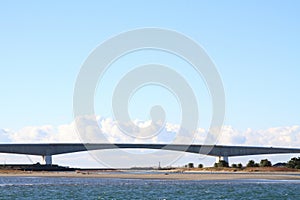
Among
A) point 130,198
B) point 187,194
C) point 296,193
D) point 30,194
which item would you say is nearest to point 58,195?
point 30,194

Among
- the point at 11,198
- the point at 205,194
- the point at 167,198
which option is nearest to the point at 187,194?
the point at 205,194

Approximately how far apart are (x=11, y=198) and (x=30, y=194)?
22.0ft

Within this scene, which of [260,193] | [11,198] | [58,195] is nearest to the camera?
[11,198]

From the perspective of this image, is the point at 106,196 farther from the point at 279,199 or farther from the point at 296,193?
the point at 296,193

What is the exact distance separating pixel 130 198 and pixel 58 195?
10.0 meters

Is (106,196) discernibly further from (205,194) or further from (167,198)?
(205,194)

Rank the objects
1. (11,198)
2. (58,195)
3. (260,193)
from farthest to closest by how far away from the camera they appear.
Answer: (260,193) < (58,195) < (11,198)

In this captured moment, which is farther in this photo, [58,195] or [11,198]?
[58,195]

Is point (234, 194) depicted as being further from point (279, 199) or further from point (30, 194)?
point (30, 194)

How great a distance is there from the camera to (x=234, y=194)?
282ft

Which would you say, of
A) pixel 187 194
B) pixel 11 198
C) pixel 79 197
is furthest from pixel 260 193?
pixel 11 198

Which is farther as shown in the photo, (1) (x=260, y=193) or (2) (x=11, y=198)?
(1) (x=260, y=193)

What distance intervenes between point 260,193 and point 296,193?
4.76 metres

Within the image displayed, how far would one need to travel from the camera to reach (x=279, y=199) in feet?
260
